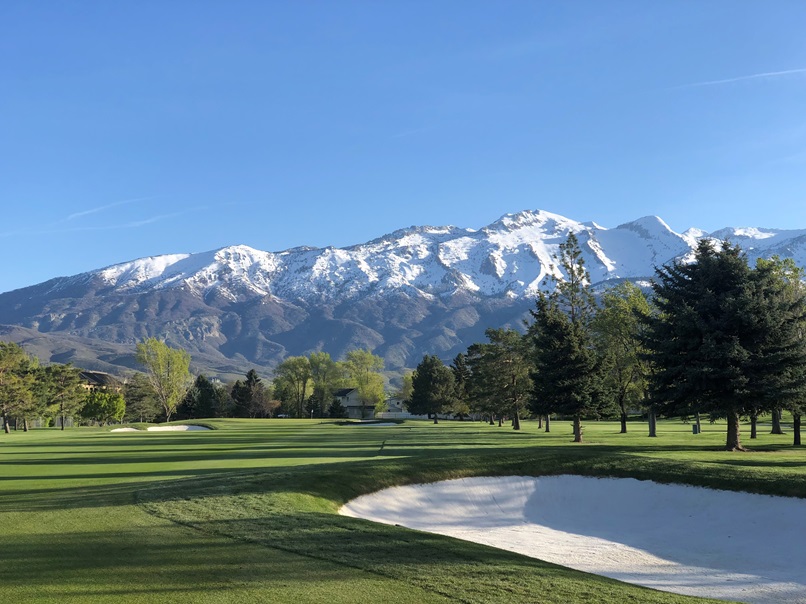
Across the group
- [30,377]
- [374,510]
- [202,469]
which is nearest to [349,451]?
[202,469]

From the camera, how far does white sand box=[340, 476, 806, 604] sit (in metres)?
14.5

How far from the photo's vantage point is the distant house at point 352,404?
16362 cm

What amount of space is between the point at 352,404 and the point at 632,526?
160367mm

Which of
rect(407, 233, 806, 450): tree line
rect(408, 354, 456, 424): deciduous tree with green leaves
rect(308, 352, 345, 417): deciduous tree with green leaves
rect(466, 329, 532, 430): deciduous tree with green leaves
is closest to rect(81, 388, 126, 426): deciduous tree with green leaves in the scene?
rect(308, 352, 345, 417): deciduous tree with green leaves

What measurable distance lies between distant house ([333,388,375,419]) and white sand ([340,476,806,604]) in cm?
13909

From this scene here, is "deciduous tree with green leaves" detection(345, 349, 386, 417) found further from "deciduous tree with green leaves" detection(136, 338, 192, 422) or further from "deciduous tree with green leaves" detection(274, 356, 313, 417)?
"deciduous tree with green leaves" detection(136, 338, 192, 422)

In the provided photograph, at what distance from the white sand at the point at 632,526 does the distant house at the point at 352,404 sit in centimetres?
13909

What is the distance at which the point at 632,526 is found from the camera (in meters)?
20.0

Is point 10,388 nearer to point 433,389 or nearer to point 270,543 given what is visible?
point 433,389

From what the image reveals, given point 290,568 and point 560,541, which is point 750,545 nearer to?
point 560,541

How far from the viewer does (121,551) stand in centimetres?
1189

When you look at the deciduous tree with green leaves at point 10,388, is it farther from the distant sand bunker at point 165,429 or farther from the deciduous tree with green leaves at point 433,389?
the deciduous tree with green leaves at point 433,389

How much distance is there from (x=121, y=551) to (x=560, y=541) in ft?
37.3

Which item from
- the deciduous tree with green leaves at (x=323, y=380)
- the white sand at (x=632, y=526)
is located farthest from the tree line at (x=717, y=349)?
the deciduous tree with green leaves at (x=323, y=380)
